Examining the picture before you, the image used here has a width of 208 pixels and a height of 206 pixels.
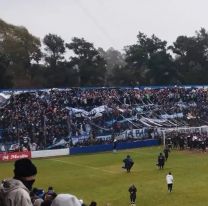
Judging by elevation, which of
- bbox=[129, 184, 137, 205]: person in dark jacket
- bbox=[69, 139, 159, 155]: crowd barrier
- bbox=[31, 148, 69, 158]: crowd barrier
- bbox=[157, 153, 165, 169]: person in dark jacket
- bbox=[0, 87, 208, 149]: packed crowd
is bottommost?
bbox=[129, 184, 137, 205]: person in dark jacket

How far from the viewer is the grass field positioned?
2519 centimetres

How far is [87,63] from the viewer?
259 ft

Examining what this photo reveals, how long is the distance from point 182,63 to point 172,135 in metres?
36.9

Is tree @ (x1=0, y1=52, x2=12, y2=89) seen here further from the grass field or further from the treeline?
the grass field

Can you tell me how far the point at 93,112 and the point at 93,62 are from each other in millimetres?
22052

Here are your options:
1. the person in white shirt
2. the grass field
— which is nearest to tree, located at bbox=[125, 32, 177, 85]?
the grass field

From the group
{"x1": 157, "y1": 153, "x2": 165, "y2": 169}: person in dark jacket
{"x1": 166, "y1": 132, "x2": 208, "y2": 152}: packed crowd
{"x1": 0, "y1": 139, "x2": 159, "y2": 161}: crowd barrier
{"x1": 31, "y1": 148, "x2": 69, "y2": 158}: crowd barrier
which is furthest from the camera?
{"x1": 31, "y1": 148, "x2": 69, "y2": 158}: crowd barrier

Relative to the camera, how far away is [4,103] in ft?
182

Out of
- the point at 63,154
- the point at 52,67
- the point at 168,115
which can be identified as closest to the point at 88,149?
the point at 63,154

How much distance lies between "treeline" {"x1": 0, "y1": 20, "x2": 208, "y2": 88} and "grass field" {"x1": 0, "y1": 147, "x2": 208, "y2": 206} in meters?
31.8

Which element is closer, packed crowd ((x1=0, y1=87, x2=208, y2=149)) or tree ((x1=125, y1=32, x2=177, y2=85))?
packed crowd ((x1=0, y1=87, x2=208, y2=149))

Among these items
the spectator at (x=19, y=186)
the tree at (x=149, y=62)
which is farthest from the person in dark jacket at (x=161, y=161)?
the tree at (x=149, y=62)

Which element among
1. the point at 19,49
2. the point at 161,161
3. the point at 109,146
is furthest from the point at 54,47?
the point at 161,161

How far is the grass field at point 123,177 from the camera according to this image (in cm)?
2519
